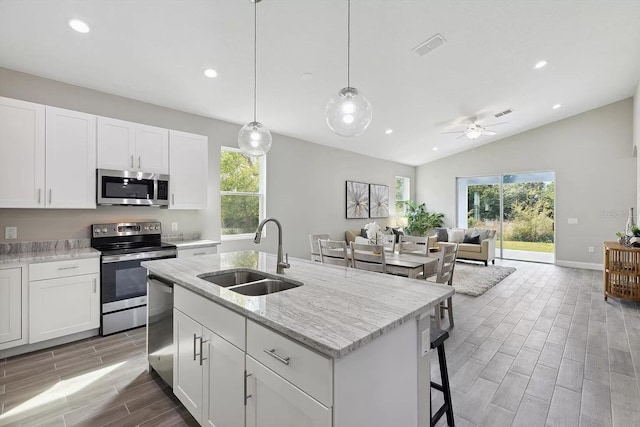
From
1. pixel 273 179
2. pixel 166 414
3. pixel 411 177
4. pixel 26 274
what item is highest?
pixel 411 177

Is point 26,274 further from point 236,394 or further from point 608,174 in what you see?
point 608,174

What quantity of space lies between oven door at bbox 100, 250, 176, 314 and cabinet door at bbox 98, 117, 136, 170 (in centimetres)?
105

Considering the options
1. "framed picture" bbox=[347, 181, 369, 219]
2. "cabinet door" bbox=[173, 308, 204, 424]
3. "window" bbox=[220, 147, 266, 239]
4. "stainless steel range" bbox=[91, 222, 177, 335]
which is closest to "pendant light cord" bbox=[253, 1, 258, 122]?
"window" bbox=[220, 147, 266, 239]

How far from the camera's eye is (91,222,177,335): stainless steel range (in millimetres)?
3002

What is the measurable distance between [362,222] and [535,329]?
4.59m

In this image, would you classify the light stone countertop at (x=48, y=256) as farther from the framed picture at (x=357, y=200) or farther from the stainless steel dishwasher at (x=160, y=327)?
the framed picture at (x=357, y=200)

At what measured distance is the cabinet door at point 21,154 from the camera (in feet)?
8.73

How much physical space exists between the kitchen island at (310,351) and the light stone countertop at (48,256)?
1.72 m

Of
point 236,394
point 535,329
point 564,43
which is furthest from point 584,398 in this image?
point 564,43

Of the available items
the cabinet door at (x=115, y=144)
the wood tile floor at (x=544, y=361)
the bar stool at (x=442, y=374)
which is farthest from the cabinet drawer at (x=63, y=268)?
the wood tile floor at (x=544, y=361)

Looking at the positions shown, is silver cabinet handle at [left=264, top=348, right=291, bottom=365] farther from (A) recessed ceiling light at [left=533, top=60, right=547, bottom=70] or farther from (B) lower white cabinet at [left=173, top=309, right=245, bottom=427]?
(A) recessed ceiling light at [left=533, top=60, right=547, bottom=70]

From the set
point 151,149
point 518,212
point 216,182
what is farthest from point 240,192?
point 518,212

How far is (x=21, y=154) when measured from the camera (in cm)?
273

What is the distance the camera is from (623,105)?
5.99 meters
